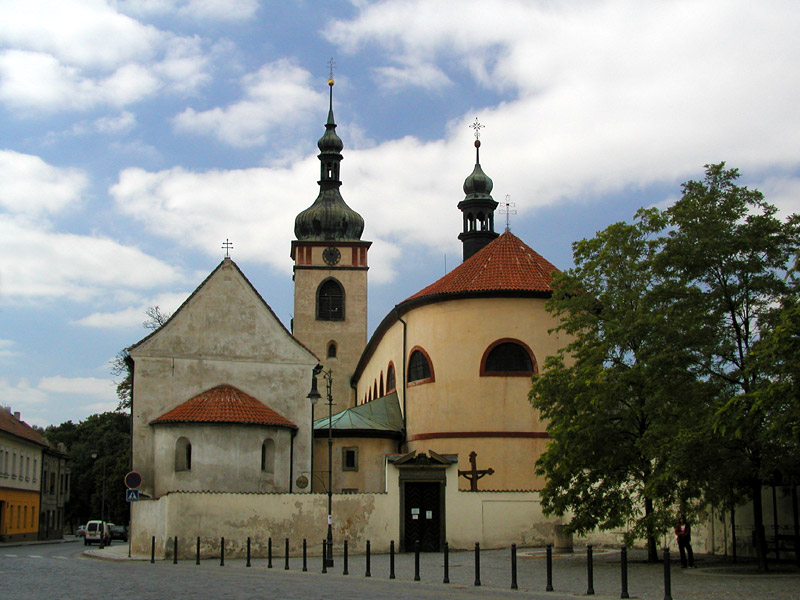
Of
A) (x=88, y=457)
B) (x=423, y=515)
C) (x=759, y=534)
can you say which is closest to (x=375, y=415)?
(x=423, y=515)

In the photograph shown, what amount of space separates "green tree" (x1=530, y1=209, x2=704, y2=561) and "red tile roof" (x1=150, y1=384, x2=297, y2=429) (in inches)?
474

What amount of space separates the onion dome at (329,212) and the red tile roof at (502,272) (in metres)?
22.6

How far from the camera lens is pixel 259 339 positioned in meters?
37.1

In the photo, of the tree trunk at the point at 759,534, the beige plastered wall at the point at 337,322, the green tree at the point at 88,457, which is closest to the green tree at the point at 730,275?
the tree trunk at the point at 759,534

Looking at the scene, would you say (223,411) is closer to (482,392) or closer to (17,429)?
(482,392)

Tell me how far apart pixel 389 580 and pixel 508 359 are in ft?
57.2

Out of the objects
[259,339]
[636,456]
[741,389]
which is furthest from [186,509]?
[741,389]

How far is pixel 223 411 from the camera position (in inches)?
1319

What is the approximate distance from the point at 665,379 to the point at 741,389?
5.86 feet

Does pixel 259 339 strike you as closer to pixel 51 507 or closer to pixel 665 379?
pixel 665 379

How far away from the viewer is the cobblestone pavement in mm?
15570

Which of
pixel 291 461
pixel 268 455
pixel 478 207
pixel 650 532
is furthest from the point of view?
pixel 478 207

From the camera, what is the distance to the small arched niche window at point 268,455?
113ft

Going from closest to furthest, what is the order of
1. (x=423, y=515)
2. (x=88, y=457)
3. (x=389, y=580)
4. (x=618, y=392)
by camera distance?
(x=389, y=580) → (x=618, y=392) → (x=423, y=515) → (x=88, y=457)
